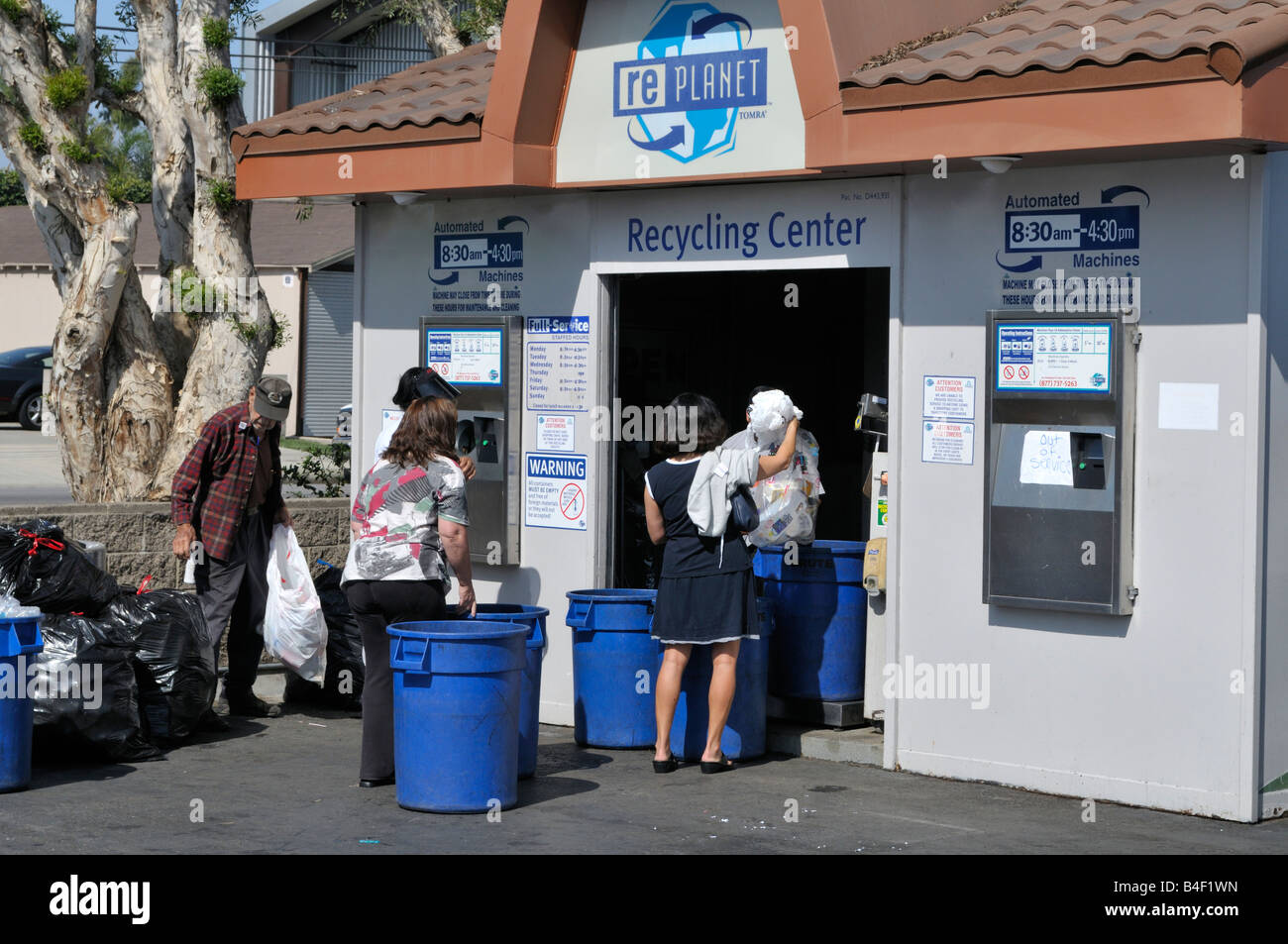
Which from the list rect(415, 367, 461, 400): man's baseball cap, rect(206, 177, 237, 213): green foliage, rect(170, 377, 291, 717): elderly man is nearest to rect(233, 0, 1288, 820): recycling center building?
rect(415, 367, 461, 400): man's baseball cap

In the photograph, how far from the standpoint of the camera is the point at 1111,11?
727cm

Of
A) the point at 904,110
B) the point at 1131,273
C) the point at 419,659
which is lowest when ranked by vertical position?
the point at 419,659

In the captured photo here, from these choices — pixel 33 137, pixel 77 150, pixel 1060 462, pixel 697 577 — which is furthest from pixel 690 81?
pixel 33 137

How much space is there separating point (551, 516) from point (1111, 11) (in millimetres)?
3760

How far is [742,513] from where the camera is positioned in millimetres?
7145

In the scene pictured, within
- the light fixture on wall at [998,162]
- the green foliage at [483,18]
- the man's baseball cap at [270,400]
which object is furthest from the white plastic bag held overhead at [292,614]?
the green foliage at [483,18]

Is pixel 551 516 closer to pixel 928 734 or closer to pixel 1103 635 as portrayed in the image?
pixel 928 734

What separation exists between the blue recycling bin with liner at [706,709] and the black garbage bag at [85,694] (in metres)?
2.48

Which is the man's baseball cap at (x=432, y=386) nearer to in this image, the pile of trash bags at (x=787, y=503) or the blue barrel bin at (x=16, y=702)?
the pile of trash bags at (x=787, y=503)

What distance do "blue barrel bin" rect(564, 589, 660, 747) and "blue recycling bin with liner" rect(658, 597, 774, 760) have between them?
0.22 meters

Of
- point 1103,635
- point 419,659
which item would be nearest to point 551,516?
point 419,659

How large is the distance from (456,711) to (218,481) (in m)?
2.67

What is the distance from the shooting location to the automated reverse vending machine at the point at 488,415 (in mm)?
8625

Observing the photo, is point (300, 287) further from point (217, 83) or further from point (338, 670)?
point (338, 670)
